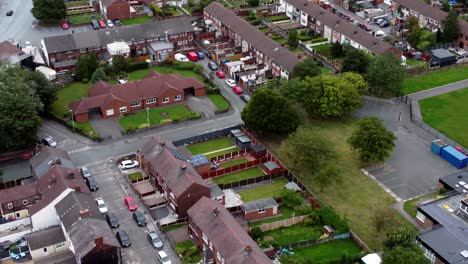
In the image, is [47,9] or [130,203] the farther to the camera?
[47,9]

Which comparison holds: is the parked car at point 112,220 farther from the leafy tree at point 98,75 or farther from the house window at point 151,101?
the leafy tree at point 98,75

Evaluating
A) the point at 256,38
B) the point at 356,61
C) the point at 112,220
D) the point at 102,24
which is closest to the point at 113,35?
the point at 102,24

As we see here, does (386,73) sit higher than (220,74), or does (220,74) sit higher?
Answer: (386,73)

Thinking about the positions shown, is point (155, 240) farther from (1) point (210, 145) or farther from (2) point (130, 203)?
(1) point (210, 145)

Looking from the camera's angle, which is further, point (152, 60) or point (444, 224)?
point (152, 60)

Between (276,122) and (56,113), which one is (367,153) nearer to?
(276,122)

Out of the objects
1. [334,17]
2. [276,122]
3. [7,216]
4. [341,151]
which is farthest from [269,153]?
[334,17]
